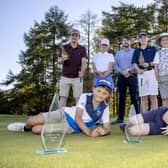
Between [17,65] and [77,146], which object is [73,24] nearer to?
[17,65]

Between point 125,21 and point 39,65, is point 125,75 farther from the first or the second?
point 39,65

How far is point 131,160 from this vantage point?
341cm

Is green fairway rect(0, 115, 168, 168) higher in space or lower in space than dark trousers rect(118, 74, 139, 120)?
lower

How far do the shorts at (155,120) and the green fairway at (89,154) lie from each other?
0.48 metres

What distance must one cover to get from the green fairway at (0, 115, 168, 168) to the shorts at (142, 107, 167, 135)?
0.48m

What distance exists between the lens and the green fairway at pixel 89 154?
324 cm

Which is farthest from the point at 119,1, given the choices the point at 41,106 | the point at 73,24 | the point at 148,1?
the point at 41,106

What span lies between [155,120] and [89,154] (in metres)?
2.03

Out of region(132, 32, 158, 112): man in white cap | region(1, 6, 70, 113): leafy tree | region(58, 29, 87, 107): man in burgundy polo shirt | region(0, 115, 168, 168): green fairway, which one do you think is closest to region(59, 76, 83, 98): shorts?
region(58, 29, 87, 107): man in burgundy polo shirt

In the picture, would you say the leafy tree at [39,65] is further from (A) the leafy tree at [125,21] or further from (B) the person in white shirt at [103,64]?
(B) the person in white shirt at [103,64]

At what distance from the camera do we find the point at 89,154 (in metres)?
3.73

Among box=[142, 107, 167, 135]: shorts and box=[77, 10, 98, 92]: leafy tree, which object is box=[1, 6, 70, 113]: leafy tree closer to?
box=[77, 10, 98, 92]: leafy tree

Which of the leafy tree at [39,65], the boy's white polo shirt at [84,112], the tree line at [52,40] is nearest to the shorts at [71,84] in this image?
the boy's white polo shirt at [84,112]

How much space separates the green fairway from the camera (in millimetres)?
3236
